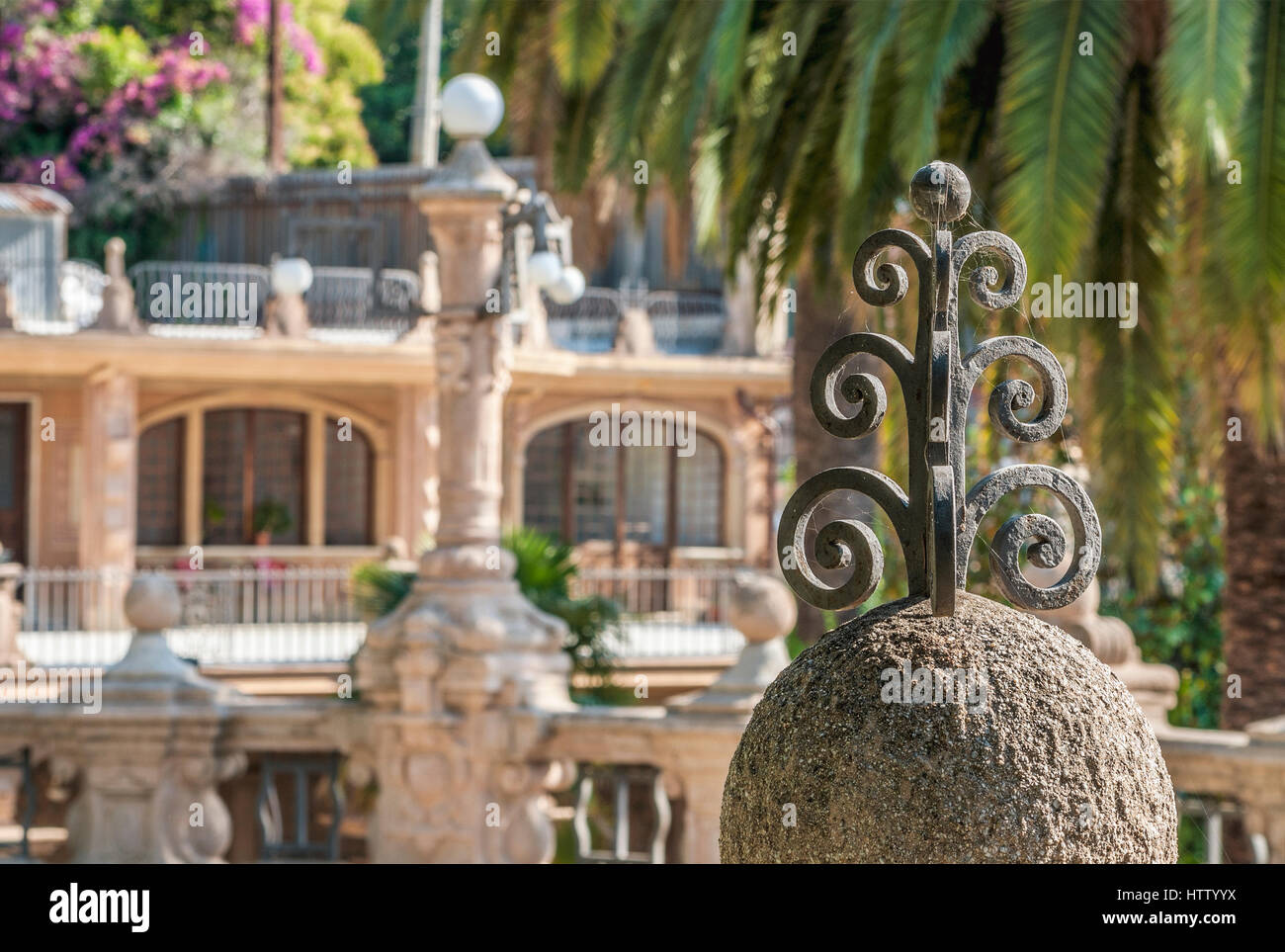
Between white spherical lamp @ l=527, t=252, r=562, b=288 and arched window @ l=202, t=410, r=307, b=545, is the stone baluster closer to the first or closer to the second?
white spherical lamp @ l=527, t=252, r=562, b=288

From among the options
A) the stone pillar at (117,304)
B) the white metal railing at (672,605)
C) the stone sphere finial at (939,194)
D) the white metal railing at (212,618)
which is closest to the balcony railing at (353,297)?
the stone pillar at (117,304)

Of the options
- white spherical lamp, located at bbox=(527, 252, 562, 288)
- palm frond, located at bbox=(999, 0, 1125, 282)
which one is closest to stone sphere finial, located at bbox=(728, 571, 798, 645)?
palm frond, located at bbox=(999, 0, 1125, 282)

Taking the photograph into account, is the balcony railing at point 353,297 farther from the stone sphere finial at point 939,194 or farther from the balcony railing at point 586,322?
the stone sphere finial at point 939,194

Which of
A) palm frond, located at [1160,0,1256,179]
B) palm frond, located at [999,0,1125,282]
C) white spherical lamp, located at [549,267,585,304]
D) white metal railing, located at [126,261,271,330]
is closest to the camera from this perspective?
palm frond, located at [1160,0,1256,179]

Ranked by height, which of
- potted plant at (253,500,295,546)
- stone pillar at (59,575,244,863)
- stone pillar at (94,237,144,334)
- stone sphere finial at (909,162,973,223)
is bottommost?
stone pillar at (59,575,244,863)

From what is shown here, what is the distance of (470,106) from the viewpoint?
29.8 ft

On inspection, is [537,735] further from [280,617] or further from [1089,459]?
[280,617]

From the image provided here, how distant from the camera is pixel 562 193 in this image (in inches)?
517

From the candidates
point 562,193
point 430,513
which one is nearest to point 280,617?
point 430,513

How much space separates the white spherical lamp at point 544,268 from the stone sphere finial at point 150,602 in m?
2.83

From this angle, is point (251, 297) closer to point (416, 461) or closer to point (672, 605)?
point (416, 461)

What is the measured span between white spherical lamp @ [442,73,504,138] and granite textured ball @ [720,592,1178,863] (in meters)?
6.02

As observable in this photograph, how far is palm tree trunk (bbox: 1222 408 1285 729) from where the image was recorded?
32.6 feet

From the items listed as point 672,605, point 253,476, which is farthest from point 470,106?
point 253,476
